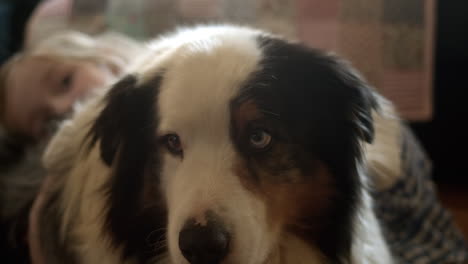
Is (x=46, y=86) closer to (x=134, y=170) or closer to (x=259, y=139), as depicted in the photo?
(x=134, y=170)

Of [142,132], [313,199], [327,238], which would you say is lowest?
[327,238]

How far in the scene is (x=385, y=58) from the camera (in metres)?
2.16

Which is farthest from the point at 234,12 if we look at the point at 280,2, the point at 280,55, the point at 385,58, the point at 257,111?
the point at 257,111

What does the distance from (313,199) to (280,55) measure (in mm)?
367

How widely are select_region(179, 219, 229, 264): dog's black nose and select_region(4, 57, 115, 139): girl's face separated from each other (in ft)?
3.47

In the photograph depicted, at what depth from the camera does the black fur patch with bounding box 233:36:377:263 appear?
1.10m

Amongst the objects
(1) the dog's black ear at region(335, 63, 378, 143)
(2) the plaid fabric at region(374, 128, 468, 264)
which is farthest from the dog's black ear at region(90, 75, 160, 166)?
(2) the plaid fabric at region(374, 128, 468, 264)

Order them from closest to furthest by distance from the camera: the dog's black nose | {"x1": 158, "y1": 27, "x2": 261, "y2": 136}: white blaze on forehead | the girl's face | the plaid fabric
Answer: the dog's black nose
{"x1": 158, "y1": 27, "x2": 261, "y2": 136}: white blaze on forehead
the plaid fabric
the girl's face

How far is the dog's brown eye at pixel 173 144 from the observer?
3.55ft

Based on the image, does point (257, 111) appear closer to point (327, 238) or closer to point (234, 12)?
point (327, 238)

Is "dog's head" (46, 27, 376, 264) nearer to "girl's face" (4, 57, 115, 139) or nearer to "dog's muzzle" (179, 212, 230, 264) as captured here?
"dog's muzzle" (179, 212, 230, 264)

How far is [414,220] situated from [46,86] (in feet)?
5.06

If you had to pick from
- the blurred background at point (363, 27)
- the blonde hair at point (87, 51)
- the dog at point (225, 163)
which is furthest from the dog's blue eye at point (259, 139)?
the blurred background at point (363, 27)

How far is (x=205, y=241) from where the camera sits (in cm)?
91
